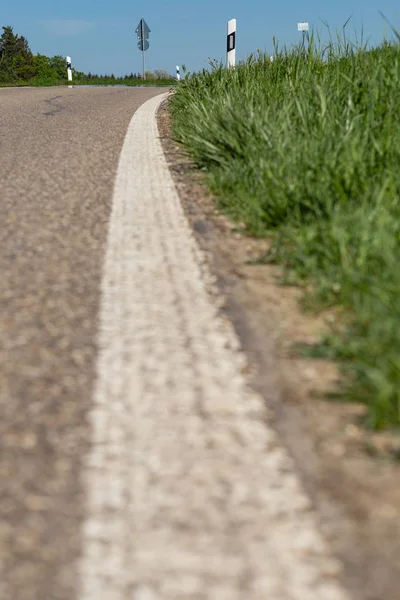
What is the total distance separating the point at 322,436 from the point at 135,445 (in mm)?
401

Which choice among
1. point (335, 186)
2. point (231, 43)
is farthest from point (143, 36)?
point (335, 186)

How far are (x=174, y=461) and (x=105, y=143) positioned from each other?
18.0 feet

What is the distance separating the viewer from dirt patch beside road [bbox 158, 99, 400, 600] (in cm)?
142

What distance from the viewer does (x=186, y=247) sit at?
3365 mm

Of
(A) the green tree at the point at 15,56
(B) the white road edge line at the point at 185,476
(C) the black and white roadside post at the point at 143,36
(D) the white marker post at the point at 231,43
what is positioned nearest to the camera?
(B) the white road edge line at the point at 185,476

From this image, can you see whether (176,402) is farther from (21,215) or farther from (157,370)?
(21,215)

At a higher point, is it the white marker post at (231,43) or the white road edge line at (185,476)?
the white marker post at (231,43)

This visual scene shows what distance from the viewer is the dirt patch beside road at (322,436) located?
1.42 m

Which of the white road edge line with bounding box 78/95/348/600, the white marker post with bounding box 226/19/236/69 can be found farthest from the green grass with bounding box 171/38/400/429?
the white marker post with bounding box 226/19/236/69

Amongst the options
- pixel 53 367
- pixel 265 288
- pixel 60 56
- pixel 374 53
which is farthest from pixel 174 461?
pixel 60 56

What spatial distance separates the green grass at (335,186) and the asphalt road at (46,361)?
0.66 meters

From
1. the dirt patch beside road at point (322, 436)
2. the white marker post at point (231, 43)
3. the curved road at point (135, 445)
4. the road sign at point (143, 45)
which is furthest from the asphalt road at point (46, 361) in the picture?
the road sign at point (143, 45)

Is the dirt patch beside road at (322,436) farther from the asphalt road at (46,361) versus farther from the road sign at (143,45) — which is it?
the road sign at (143,45)

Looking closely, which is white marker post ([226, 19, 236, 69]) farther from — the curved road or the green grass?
the curved road
